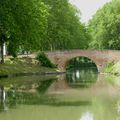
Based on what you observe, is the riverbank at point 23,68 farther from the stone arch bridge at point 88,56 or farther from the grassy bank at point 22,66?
the stone arch bridge at point 88,56

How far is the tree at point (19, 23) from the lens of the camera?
44.8 m

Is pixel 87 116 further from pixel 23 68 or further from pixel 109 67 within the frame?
pixel 109 67

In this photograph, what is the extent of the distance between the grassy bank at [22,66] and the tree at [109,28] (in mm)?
16988

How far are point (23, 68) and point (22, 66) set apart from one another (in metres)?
1.12

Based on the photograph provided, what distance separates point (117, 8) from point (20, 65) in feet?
91.4

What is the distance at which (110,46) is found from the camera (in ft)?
291

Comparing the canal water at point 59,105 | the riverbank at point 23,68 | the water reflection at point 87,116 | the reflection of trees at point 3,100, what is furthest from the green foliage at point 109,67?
the water reflection at point 87,116

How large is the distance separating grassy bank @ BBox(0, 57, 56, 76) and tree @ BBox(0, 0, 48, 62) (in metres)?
11.9

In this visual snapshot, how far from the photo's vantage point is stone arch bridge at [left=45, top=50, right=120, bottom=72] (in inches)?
2894

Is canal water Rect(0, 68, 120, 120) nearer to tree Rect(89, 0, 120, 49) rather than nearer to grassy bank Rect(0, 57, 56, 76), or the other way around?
grassy bank Rect(0, 57, 56, 76)

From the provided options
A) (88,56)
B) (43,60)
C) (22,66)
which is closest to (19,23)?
(22,66)

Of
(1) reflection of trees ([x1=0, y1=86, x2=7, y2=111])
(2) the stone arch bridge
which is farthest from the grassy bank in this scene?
(1) reflection of trees ([x1=0, y1=86, x2=7, y2=111])

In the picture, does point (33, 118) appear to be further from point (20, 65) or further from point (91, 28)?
point (91, 28)

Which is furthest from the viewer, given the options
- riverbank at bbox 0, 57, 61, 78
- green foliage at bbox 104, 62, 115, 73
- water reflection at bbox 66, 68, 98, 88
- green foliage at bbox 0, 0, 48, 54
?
green foliage at bbox 104, 62, 115, 73
